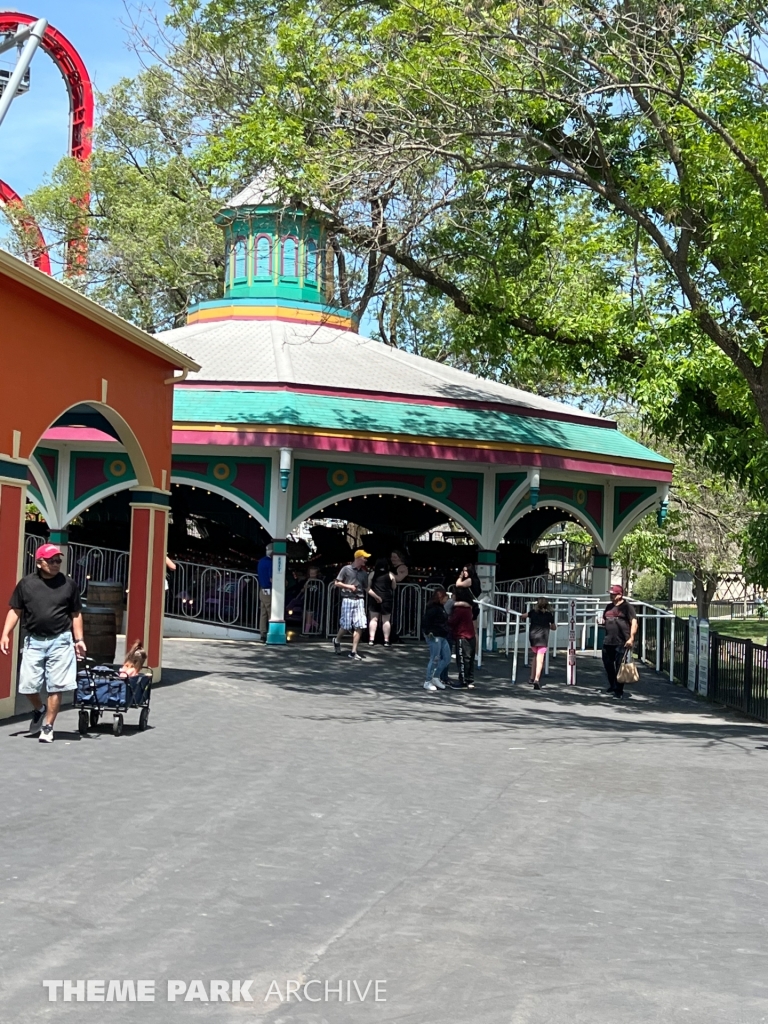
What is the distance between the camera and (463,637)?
1722 centimetres

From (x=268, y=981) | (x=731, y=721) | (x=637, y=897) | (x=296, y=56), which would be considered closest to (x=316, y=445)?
(x=296, y=56)

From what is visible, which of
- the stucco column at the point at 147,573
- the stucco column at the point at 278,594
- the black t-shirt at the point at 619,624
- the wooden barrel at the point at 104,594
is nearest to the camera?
the stucco column at the point at 147,573

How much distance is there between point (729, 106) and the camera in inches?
626

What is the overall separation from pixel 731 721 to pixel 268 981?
11810 mm

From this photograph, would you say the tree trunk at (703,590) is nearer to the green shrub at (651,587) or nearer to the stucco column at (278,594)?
the green shrub at (651,587)

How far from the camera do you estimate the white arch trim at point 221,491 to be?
872 inches

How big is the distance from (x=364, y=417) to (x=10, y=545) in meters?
10.8

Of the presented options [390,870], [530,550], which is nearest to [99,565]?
[530,550]

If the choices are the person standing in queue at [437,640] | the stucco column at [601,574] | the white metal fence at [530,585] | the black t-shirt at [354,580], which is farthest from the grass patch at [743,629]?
the person standing in queue at [437,640]

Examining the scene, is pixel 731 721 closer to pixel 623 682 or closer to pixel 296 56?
pixel 623 682

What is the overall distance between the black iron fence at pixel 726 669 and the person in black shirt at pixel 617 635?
50.1 inches

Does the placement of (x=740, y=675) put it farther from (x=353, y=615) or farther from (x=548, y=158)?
(x=548, y=158)

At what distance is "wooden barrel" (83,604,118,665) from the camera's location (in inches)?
611

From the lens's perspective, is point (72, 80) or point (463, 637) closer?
point (463, 637)
